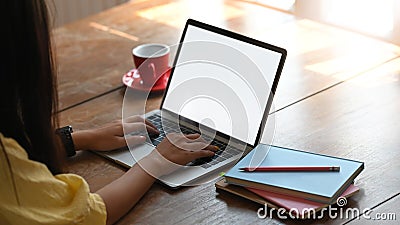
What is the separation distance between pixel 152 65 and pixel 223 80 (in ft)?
0.85

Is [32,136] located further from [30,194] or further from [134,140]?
[134,140]

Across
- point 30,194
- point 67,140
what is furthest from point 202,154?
point 30,194

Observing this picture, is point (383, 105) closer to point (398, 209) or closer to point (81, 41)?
point (398, 209)

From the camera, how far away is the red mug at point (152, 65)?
187 cm

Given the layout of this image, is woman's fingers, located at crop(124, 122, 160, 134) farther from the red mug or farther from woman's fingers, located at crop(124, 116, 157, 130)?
the red mug

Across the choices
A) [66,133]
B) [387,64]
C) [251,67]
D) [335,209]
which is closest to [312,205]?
[335,209]

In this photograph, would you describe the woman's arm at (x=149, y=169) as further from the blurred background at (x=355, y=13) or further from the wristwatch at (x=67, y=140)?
the blurred background at (x=355, y=13)

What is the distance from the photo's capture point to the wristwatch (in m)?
1.60

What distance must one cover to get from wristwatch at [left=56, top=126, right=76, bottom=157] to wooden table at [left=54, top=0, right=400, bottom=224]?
0.02 m

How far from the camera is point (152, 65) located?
6.15 ft

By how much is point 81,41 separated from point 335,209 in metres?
1.05

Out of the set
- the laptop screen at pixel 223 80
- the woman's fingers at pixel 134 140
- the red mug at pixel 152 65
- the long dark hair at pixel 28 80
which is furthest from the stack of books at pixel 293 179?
the red mug at pixel 152 65
